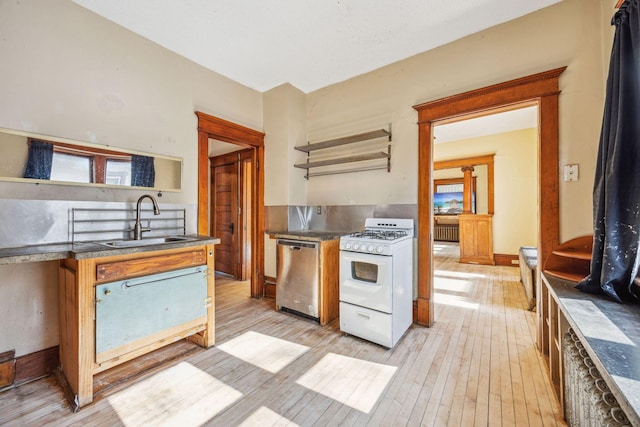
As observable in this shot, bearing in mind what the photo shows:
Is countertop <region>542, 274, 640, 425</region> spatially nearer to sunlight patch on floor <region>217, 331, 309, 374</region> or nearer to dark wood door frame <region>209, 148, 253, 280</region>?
sunlight patch on floor <region>217, 331, 309, 374</region>

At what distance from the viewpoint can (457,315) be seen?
2857mm

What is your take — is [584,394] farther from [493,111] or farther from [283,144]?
[283,144]

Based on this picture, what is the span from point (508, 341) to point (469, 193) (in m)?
4.41

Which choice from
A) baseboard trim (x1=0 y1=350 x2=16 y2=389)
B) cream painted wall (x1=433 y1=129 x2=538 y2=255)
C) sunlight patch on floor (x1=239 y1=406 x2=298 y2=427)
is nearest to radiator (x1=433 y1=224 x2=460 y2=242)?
cream painted wall (x1=433 y1=129 x2=538 y2=255)

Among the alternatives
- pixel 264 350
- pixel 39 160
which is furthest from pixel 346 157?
pixel 39 160

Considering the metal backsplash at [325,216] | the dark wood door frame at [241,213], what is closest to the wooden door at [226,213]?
the dark wood door frame at [241,213]

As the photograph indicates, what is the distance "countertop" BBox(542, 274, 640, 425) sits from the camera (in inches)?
27.5

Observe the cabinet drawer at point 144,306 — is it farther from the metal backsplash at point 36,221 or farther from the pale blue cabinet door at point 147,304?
the metal backsplash at point 36,221

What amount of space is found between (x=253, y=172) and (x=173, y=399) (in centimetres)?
263

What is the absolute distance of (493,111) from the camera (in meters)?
2.39

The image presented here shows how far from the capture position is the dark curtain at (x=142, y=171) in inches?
91.0

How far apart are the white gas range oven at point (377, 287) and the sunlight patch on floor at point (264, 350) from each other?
0.55 m

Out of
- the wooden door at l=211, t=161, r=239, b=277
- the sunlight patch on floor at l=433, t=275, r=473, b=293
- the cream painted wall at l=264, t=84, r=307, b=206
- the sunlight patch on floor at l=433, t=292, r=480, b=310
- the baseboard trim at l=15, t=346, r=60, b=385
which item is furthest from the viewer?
the wooden door at l=211, t=161, r=239, b=277

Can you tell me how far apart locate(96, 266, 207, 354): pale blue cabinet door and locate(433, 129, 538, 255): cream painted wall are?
5.69m
